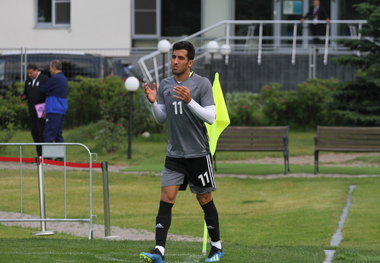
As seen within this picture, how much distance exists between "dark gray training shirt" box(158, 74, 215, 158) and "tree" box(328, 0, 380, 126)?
15.3 meters

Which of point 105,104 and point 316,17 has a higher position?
point 316,17

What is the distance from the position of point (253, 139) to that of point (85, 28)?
15676 mm

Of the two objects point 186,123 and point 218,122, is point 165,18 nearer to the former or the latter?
point 218,122

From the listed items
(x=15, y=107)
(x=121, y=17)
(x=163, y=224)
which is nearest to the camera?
(x=163, y=224)

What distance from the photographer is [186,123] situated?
715cm

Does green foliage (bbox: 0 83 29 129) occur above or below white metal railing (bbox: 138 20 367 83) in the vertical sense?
below

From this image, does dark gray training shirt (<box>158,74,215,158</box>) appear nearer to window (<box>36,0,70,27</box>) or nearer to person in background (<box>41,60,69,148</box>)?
person in background (<box>41,60,69,148</box>)

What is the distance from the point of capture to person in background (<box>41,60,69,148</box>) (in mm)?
16969

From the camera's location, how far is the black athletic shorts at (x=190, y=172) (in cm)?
720

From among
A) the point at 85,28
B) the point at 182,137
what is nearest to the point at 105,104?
the point at 85,28

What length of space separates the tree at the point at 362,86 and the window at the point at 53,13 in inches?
531

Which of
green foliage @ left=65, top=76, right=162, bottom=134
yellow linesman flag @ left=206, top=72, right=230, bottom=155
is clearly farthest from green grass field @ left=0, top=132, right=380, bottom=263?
green foliage @ left=65, top=76, right=162, bottom=134

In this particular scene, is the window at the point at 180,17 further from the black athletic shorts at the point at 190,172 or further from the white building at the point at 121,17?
the black athletic shorts at the point at 190,172

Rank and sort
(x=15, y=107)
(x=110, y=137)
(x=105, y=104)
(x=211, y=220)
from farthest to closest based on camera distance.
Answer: (x=105, y=104) → (x=15, y=107) → (x=110, y=137) → (x=211, y=220)
